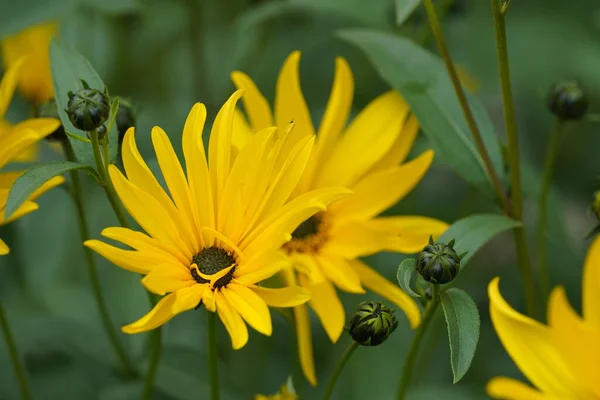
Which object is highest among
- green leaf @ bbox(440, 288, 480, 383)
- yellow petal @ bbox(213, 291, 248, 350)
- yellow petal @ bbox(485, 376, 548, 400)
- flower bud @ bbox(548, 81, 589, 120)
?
flower bud @ bbox(548, 81, 589, 120)

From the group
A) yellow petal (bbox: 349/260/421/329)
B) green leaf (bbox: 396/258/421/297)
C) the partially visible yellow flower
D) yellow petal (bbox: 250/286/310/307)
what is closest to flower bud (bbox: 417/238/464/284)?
green leaf (bbox: 396/258/421/297)

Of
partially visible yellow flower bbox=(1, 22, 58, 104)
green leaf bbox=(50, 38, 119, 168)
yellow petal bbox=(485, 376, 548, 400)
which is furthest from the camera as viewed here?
partially visible yellow flower bbox=(1, 22, 58, 104)

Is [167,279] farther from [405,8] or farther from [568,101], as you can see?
[568,101]

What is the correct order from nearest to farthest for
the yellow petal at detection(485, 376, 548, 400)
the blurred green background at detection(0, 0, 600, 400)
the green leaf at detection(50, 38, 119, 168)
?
the yellow petal at detection(485, 376, 548, 400) → the green leaf at detection(50, 38, 119, 168) → the blurred green background at detection(0, 0, 600, 400)

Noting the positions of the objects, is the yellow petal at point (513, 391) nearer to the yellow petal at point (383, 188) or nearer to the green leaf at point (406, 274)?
the green leaf at point (406, 274)

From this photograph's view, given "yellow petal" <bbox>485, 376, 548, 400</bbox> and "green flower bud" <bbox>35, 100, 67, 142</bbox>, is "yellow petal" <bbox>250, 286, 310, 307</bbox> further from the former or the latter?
"green flower bud" <bbox>35, 100, 67, 142</bbox>

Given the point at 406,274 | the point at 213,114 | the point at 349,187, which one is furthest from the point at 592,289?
the point at 213,114

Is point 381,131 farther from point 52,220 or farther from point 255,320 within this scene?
point 52,220
